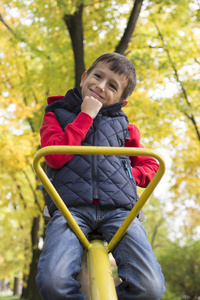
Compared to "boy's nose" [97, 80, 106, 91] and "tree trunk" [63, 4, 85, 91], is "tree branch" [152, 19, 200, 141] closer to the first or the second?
"tree trunk" [63, 4, 85, 91]

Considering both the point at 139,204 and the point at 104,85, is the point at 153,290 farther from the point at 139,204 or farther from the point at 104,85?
the point at 104,85

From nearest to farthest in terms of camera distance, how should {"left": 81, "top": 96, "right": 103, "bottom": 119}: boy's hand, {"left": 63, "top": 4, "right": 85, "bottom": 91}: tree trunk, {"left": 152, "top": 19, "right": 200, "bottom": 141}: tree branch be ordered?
{"left": 81, "top": 96, "right": 103, "bottom": 119}: boy's hand
{"left": 63, "top": 4, "right": 85, "bottom": 91}: tree trunk
{"left": 152, "top": 19, "right": 200, "bottom": 141}: tree branch

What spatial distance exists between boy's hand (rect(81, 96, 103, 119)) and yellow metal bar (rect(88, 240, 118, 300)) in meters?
0.76

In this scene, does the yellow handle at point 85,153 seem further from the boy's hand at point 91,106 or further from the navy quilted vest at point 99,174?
the boy's hand at point 91,106

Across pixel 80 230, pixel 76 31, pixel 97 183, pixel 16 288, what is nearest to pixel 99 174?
pixel 97 183

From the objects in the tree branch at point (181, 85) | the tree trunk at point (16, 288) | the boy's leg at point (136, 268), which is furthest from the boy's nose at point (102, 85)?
the tree trunk at point (16, 288)

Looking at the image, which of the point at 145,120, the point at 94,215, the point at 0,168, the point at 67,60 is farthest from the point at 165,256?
the point at 94,215

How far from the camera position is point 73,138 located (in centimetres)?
198

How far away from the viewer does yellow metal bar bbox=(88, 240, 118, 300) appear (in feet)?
5.20

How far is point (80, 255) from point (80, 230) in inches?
5.2

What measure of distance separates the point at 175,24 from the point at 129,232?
8570 millimetres

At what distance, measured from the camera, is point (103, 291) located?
1587mm

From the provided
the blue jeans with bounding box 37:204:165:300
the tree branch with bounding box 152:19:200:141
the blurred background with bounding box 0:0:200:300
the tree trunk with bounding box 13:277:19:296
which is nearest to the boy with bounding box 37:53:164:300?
the blue jeans with bounding box 37:204:165:300

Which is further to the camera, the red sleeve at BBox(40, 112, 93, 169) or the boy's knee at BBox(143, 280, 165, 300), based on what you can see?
the red sleeve at BBox(40, 112, 93, 169)
